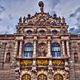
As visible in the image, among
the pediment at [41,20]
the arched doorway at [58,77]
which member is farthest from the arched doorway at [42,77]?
the pediment at [41,20]

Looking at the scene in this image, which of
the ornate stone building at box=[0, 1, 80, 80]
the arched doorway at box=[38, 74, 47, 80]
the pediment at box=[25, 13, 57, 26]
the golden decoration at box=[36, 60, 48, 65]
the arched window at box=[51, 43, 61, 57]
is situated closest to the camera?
the arched doorway at box=[38, 74, 47, 80]

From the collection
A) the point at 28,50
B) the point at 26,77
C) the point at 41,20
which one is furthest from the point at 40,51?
the point at 41,20

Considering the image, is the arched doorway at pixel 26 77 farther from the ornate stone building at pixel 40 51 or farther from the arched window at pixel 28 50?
the arched window at pixel 28 50

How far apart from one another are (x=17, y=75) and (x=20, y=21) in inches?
333

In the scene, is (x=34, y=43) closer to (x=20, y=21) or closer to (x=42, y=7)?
(x=20, y=21)

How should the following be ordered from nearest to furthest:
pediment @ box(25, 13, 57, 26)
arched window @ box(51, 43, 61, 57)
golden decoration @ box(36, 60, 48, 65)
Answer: golden decoration @ box(36, 60, 48, 65) → arched window @ box(51, 43, 61, 57) → pediment @ box(25, 13, 57, 26)

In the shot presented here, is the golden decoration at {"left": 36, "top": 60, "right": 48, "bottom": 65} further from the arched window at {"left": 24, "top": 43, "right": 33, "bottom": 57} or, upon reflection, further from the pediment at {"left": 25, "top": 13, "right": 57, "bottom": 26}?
the pediment at {"left": 25, "top": 13, "right": 57, "bottom": 26}

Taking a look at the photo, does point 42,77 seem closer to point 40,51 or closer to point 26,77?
A: point 26,77

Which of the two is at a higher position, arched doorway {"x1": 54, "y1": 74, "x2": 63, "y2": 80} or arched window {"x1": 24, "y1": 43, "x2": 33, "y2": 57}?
arched window {"x1": 24, "y1": 43, "x2": 33, "y2": 57}

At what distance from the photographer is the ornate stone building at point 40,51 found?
2725cm

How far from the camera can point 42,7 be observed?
3388 centimetres

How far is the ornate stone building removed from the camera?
2725 cm

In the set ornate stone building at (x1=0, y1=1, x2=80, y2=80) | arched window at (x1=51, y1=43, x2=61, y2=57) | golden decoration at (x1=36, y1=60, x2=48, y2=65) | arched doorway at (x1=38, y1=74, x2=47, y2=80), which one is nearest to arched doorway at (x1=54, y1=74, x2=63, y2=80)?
ornate stone building at (x1=0, y1=1, x2=80, y2=80)

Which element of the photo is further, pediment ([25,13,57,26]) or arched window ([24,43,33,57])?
pediment ([25,13,57,26])
